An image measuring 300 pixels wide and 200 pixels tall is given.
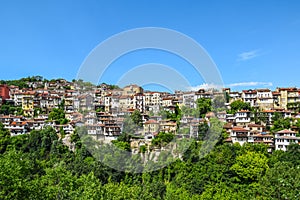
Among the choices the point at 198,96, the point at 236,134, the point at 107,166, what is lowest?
the point at 107,166

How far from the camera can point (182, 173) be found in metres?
12.0

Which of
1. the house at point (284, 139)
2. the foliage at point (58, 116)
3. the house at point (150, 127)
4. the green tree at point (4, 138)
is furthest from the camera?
the foliage at point (58, 116)

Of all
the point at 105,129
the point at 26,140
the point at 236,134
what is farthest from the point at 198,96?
the point at 26,140

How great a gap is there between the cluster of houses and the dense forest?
1414mm

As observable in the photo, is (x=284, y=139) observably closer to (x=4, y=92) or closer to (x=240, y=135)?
(x=240, y=135)

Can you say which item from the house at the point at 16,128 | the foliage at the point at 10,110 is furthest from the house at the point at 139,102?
the foliage at the point at 10,110

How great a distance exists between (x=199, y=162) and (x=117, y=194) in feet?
20.0

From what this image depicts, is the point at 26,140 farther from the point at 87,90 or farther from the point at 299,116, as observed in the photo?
the point at 299,116

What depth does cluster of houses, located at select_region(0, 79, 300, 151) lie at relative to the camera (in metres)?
15.8

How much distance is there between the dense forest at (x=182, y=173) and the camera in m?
7.33

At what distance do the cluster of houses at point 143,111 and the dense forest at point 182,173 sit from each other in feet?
4.64

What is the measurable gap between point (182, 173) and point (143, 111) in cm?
951

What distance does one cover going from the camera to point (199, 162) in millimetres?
12516

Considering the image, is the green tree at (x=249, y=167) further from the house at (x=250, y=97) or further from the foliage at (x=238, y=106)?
the house at (x=250, y=97)
